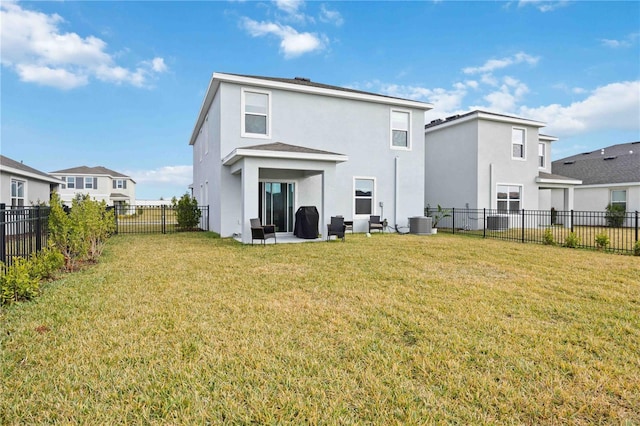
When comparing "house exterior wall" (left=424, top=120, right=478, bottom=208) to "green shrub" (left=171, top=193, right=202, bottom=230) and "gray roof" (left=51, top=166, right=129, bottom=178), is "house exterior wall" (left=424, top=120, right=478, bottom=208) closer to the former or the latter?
"green shrub" (left=171, top=193, right=202, bottom=230)

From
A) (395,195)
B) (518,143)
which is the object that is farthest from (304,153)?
(518,143)

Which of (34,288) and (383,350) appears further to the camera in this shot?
(34,288)

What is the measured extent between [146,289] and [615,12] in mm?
19387

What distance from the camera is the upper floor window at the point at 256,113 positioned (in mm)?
13080

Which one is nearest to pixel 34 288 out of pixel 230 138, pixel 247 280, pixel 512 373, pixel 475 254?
pixel 247 280

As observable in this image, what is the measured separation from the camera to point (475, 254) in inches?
371

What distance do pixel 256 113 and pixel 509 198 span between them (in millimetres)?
15001

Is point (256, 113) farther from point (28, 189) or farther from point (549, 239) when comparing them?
point (28, 189)

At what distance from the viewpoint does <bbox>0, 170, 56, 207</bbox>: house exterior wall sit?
47.5 ft

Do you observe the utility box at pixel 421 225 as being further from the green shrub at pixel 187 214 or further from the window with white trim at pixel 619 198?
the window with white trim at pixel 619 198

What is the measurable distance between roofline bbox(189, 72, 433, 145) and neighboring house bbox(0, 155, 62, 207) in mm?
8531

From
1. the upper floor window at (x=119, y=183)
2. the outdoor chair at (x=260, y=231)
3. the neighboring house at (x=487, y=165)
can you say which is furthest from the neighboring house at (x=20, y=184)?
the upper floor window at (x=119, y=183)

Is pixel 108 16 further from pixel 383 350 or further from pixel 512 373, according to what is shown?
pixel 512 373

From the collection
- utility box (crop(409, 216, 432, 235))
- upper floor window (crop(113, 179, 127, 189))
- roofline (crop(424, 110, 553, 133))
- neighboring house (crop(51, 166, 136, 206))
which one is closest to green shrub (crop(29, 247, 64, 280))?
utility box (crop(409, 216, 432, 235))
